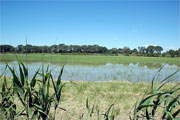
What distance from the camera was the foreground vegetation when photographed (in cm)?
146

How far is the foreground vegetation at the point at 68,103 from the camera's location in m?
1.46

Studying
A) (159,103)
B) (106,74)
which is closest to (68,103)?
(159,103)

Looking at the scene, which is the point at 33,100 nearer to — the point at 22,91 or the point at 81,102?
the point at 22,91

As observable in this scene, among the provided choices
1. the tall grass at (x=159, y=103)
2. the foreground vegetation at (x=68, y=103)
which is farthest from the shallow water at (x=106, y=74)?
the tall grass at (x=159, y=103)

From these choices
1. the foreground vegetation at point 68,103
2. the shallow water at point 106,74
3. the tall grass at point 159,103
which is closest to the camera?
the tall grass at point 159,103

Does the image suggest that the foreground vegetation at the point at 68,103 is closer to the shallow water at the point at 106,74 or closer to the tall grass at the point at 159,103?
the tall grass at the point at 159,103

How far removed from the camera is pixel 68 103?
172 inches

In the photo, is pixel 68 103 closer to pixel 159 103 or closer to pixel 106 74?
pixel 159 103

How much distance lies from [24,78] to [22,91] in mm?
161

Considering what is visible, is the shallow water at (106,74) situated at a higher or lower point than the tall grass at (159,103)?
lower

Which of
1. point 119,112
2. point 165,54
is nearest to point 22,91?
point 119,112

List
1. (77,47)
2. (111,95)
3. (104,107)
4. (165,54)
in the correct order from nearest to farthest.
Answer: (104,107)
(111,95)
(165,54)
(77,47)

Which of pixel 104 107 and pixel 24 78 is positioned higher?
pixel 24 78

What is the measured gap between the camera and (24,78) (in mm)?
1597
